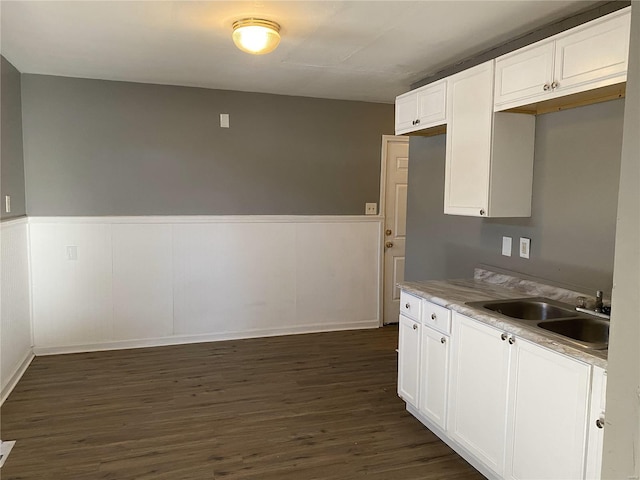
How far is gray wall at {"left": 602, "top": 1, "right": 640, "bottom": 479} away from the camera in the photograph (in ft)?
2.15

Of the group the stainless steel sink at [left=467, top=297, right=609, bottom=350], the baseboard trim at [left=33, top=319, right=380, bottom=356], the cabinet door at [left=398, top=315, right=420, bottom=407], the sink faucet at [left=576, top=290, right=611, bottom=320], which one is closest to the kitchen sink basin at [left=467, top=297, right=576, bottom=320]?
the stainless steel sink at [left=467, top=297, right=609, bottom=350]

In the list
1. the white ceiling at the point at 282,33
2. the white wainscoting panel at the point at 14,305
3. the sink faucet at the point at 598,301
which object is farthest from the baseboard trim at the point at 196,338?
the sink faucet at the point at 598,301

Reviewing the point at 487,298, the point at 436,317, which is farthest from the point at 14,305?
the point at 487,298

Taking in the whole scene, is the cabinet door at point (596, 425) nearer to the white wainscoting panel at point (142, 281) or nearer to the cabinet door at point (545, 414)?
the cabinet door at point (545, 414)

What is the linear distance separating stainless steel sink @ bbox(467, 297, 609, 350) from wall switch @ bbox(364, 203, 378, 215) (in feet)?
8.95

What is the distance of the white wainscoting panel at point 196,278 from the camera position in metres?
4.41

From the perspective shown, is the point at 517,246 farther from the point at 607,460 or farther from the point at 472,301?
the point at 607,460

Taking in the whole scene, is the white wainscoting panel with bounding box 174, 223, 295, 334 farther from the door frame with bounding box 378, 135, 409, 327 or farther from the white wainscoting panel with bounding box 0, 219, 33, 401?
the white wainscoting panel with bounding box 0, 219, 33, 401

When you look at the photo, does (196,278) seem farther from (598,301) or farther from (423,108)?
(598,301)

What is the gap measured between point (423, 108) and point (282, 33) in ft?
3.67

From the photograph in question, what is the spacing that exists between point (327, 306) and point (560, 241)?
289 centimetres

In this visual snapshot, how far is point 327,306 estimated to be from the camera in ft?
17.3

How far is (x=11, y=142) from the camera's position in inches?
153

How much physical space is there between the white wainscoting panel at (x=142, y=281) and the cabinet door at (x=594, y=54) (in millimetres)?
3556
